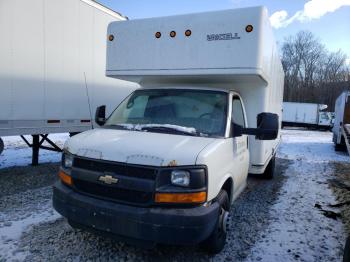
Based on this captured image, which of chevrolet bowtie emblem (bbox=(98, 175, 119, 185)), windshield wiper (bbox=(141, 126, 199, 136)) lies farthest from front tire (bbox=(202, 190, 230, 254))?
chevrolet bowtie emblem (bbox=(98, 175, 119, 185))

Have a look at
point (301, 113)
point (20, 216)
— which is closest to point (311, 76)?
point (301, 113)

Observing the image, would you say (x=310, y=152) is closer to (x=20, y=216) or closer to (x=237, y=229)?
(x=237, y=229)

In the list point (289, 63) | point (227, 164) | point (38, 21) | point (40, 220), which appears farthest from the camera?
point (289, 63)

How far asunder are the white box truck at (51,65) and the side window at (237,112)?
14.4 feet

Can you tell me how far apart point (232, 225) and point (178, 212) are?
2092 mm

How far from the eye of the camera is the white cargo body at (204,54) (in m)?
4.81

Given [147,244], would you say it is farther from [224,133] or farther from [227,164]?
[224,133]

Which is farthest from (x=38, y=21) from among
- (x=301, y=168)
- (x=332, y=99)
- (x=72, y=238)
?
(x=332, y=99)

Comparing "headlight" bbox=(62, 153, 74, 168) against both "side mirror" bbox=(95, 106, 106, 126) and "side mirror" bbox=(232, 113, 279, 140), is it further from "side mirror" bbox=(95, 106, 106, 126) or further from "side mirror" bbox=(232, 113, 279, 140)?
"side mirror" bbox=(232, 113, 279, 140)

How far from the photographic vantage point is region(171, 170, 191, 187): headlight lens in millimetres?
3338

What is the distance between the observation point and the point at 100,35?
8.75 m

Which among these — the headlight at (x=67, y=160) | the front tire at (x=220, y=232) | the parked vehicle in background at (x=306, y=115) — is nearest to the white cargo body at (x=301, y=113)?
the parked vehicle in background at (x=306, y=115)

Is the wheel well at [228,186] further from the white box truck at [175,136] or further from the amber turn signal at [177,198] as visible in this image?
the amber turn signal at [177,198]

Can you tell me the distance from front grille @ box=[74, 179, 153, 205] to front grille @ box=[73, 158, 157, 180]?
6.6 inches
